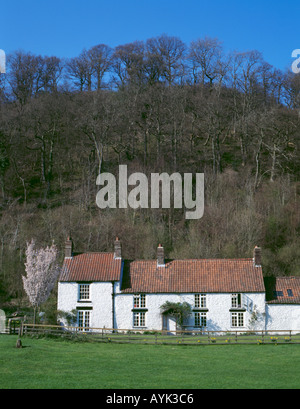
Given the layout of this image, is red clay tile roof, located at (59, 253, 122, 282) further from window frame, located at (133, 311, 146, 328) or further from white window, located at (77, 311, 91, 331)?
window frame, located at (133, 311, 146, 328)

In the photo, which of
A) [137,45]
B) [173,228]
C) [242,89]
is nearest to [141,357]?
[173,228]

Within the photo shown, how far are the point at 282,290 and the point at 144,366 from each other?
20.8 meters

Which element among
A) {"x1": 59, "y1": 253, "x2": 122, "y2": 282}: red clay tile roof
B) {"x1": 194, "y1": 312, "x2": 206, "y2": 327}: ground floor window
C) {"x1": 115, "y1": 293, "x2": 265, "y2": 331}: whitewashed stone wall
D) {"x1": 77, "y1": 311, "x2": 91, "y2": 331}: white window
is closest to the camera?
{"x1": 115, "y1": 293, "x2": 265, "y2": 331}: whitewashed stone wall

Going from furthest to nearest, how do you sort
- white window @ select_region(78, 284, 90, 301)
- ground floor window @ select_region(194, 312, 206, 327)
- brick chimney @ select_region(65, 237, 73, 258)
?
1. brick chimney @ select_region(65, 237, 73, 258)
2. white window @ select_region(78, 284, 90, 301)
3. ground floor window @ select_region(194, 312, 206, 327)

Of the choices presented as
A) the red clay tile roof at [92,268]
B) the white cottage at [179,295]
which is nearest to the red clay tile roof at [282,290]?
the white cottage at [179,295]

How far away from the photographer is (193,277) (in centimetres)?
4759

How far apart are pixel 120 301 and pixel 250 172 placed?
31.0 metres

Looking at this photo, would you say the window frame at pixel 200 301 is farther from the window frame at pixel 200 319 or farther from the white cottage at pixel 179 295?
the window frame at pixel 200 319

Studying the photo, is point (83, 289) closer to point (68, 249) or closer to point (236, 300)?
point (68, 249)

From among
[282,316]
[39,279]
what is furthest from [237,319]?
[39,279]

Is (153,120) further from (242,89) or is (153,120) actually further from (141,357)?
(141,357)

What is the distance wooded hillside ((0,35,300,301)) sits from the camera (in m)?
59.7

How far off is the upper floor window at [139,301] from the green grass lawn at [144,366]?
8.87 m

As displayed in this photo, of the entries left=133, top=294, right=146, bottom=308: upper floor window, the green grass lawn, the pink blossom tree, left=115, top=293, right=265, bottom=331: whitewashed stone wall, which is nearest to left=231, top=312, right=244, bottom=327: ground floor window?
left=115, top=293, right=265, bottom=331: whitewashed stone wall
